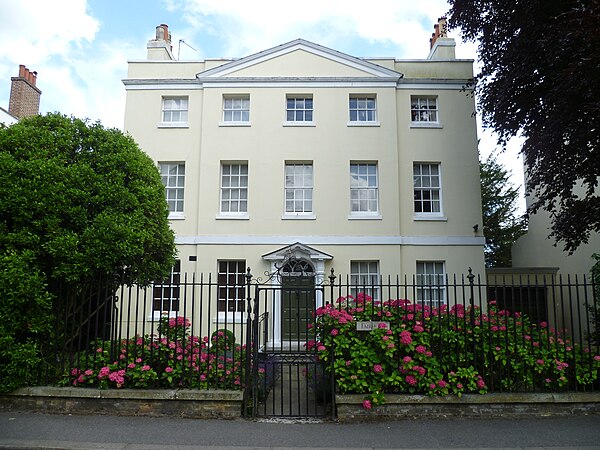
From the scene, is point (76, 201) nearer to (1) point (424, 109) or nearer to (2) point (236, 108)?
(2) point (236, 108)

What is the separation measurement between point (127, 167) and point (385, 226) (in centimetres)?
997

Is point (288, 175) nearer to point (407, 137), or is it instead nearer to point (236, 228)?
point (236, 228)

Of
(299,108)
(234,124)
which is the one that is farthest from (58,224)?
(299,108)

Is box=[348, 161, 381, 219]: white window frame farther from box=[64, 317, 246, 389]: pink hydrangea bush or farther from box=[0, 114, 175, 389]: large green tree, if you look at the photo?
box=[64, 317, 246, 389]: pink hydrangea bush

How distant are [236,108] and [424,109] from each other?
6.88 meters

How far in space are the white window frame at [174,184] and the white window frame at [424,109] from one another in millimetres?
8562

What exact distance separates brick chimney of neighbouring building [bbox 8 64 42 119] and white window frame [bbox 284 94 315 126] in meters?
12.4

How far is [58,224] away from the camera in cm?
773

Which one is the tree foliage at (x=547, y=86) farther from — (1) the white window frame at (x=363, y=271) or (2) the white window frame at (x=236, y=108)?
(2) the white window frame at (x=236, y=108)

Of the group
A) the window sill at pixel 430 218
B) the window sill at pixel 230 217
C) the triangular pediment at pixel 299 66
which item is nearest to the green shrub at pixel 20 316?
the window sill at pixel 230 217

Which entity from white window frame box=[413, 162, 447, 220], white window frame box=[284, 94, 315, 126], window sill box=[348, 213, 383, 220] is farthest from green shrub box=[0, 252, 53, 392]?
white window frame box=[413, 162, 447, 220]

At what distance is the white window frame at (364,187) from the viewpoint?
17000 mm

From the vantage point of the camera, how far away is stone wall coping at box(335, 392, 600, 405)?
733 centimetres

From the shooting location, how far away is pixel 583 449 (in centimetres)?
619
